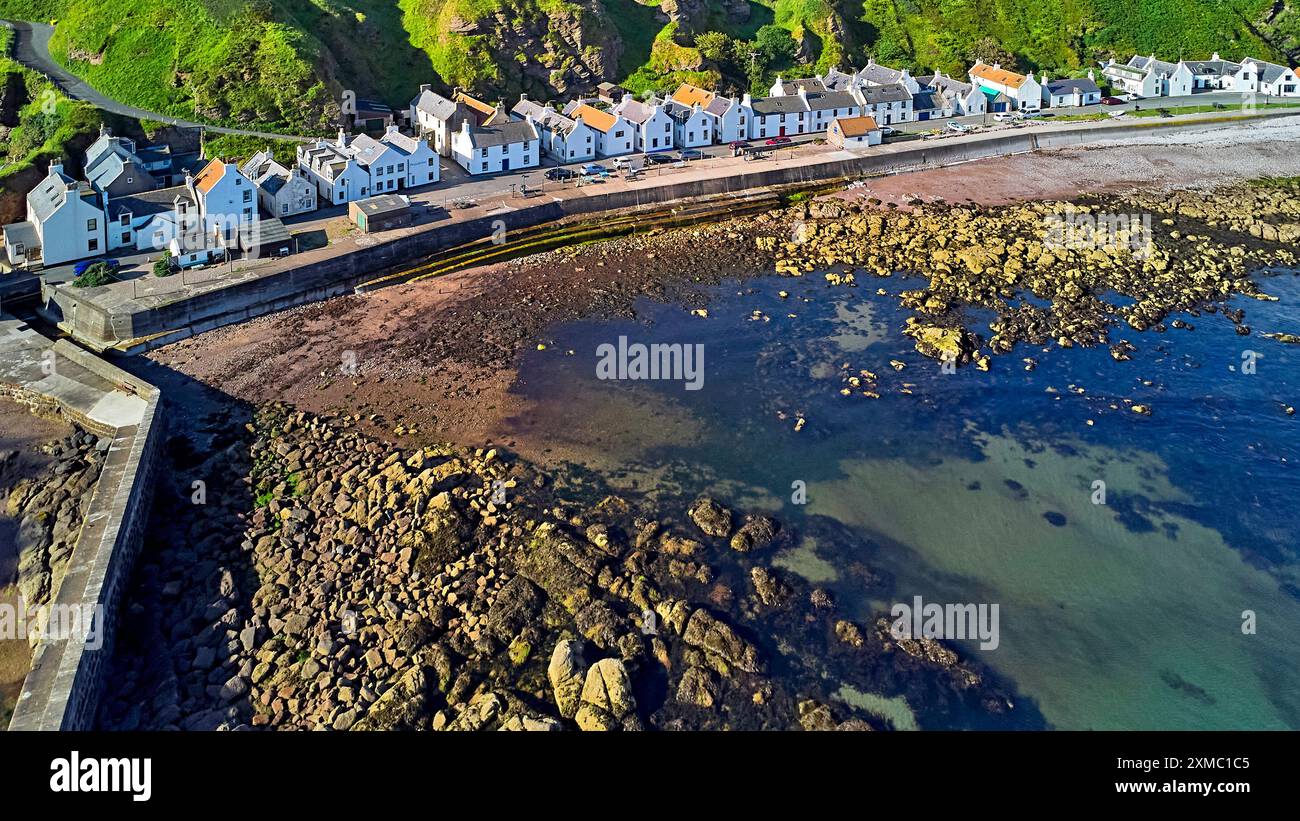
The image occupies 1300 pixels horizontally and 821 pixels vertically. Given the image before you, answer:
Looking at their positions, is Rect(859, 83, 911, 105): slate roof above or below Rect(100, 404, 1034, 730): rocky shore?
above

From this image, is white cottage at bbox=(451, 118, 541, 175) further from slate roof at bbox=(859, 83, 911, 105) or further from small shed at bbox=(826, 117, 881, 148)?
slate roof at bbox=(859, 83, 911, 105)

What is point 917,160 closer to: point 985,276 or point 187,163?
point 985,276

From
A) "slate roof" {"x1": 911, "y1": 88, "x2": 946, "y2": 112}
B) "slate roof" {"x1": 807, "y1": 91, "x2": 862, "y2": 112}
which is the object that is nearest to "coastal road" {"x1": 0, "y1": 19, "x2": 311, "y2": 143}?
"slate roof" {"x1": 807, "y1": 91, "x2": 862, "y2": 112}

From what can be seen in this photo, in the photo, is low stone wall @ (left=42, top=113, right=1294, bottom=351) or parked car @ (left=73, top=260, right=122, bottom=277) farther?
parked car @ (left=73, top=260, right=122, bottom=277)

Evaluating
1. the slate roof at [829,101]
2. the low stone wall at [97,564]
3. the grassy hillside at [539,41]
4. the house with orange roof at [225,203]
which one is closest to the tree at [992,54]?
the grassy hillside at [539,41]

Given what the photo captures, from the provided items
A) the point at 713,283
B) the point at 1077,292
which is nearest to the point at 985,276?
the point at 1077,292

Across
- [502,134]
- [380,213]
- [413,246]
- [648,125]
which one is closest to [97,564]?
[413,246]
